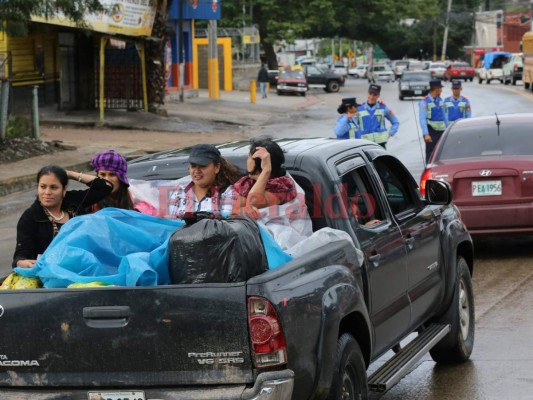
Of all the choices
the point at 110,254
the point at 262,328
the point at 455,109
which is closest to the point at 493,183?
the point at 455,109

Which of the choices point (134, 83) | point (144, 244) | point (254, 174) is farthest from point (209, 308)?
point (134, 83)

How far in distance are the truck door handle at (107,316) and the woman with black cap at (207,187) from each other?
1.60 meters

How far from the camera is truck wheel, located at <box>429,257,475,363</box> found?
7504 mm

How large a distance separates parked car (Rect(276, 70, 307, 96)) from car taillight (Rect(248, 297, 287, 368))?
54940 mm

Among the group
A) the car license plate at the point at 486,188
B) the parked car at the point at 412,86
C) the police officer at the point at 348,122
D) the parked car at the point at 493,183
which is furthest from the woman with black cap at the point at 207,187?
the parked car at the point at 412,86

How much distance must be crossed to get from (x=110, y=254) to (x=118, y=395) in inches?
29.4

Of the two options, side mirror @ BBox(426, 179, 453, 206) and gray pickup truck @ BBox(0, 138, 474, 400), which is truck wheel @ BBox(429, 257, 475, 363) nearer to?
side mirror @ BBox(426, 179, 453, 206)

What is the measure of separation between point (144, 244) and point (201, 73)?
57.0m

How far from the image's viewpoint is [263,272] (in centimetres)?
510

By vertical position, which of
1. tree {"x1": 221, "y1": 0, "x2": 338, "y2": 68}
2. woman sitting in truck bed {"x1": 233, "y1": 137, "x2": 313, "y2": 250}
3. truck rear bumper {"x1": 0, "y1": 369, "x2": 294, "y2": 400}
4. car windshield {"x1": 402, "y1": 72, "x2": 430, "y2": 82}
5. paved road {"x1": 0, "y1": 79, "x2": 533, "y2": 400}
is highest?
tree {"x1": 221, "y1": 0, "x2": 338, "y2": 68}

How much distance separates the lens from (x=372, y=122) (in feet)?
53.7

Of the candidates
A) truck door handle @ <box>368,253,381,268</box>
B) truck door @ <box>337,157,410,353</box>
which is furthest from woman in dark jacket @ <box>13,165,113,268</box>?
truck door handle @ <box>368,253,381,268</box>

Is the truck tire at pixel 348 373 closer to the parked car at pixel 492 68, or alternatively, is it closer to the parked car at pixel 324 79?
the parked car at pixel 324 79

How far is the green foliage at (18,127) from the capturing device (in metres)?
24.0
